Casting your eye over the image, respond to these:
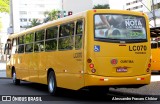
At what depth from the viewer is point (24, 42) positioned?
19141 millimetres

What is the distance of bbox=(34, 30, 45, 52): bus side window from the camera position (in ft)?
53.4

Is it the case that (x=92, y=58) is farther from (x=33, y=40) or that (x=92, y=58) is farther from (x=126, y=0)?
(x=126, y=0)

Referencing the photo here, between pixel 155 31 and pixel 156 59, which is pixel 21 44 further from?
pixel 156 59

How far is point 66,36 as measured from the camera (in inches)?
542

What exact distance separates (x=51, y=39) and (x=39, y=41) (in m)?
1.59

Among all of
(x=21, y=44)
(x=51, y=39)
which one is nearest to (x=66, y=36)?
(x=51, y=39)

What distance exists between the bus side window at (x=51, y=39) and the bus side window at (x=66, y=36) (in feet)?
1.69

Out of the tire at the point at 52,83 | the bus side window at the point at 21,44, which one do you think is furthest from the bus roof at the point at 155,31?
the tire at the point at 52,83

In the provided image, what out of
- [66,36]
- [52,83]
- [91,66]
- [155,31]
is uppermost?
[155,31]

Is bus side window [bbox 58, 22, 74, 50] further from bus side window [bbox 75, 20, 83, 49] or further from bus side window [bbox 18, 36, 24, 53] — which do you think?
bus side window [bbox 18, 36, 24, 53]

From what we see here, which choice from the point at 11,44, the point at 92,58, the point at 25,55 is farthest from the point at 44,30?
the point at 11,44

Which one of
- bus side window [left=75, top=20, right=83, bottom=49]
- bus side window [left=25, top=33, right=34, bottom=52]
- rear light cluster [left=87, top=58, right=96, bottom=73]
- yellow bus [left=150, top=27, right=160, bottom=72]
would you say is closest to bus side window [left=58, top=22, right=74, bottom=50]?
bus side window [left=75, top=20, right=83, bottom=49]

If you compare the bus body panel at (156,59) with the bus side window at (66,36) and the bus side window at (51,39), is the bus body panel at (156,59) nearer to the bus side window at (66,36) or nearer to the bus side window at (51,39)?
the bus side window at (51,39)

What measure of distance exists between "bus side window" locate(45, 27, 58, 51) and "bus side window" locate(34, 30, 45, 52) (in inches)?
22.9
